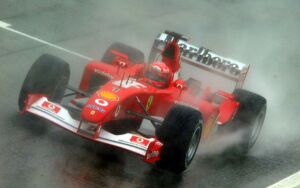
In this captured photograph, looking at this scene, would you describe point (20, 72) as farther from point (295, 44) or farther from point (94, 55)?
point (295, 44)

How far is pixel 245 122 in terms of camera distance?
11266 millimetres

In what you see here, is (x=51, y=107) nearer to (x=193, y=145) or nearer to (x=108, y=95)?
(x=108, y=95)

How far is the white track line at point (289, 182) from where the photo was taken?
10102mm

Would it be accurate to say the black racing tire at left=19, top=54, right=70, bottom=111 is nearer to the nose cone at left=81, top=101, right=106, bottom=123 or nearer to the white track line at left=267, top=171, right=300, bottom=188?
the nose cone at left=81, top=101, right=106, bottom=123

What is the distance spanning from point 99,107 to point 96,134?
35 centimetres

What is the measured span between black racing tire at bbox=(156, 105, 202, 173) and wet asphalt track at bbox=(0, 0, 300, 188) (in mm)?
286

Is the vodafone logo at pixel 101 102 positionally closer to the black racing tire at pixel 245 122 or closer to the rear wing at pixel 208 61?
the black racing tire at pixel 245 122

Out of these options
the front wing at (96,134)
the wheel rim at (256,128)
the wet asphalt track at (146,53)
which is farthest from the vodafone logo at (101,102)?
the wheel rim at (256,128)

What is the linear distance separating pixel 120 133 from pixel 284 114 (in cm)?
398

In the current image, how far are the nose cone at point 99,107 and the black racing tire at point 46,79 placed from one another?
748 mm

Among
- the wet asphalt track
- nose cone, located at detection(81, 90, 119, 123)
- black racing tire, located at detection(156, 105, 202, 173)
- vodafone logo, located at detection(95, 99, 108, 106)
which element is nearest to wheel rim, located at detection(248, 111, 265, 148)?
the wet asphalt track

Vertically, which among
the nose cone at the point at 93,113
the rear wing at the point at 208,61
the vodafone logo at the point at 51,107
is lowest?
the vodafone logo at the point at 51,107

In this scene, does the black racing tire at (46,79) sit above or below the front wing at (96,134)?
above

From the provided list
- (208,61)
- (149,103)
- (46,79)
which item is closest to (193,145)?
(149,103)
